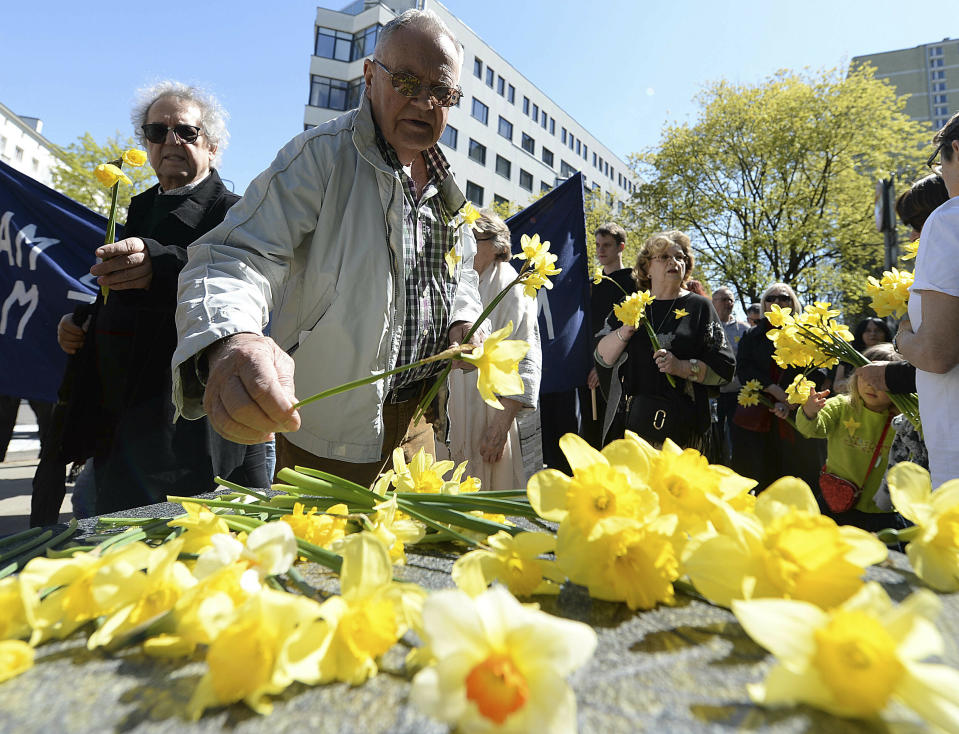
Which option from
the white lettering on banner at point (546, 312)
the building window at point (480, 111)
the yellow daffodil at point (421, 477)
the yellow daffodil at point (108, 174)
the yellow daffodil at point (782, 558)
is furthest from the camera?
the building window at point (480, 111)

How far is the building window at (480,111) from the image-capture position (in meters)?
36.8

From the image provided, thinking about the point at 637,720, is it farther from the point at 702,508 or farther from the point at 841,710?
the point at 702,508

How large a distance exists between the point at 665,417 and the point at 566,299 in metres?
1.63

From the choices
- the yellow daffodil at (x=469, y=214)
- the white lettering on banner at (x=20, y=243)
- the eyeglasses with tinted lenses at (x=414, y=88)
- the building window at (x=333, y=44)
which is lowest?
the yellow daffodil at (x=469, y=214)

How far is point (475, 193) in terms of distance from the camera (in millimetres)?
37219

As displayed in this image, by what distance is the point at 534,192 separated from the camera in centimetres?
4200

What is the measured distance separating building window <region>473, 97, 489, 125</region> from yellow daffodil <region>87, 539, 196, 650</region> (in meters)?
39.3

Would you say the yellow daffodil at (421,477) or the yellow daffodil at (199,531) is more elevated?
the yellow daffodil at (421,477)

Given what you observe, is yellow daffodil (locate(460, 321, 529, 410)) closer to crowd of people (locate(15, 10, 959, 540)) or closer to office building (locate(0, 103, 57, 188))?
crowd of people (locate(15, 10, 959, 540))

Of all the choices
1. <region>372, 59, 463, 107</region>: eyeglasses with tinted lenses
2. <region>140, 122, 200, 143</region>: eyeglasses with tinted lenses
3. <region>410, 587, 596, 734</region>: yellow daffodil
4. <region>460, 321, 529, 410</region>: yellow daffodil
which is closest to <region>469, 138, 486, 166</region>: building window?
<region>140, 122, 200, 143</region>: eyeglasses with tinted lenses

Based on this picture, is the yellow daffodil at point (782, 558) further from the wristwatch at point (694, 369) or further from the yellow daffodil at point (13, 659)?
the wristwatch at point (694, 369)

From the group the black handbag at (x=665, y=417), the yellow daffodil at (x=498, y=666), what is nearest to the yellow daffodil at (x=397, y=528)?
the yellow daffodil at (x=498, y=666)

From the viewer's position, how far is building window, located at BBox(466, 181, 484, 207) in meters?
36.4

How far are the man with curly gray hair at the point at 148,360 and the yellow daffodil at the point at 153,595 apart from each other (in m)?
1.68
